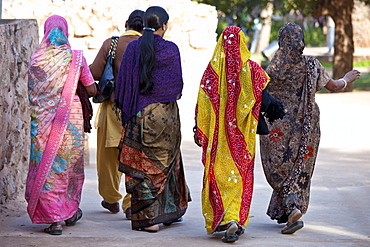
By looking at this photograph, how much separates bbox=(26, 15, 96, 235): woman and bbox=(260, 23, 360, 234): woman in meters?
1.50

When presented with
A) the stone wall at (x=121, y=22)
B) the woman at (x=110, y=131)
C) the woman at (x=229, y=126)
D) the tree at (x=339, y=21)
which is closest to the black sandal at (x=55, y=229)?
the woman at (x=110, y=131)

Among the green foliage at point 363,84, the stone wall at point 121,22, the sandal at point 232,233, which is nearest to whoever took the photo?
the sandal at point 232,233

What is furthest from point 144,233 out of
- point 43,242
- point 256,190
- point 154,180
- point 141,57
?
point 256,190

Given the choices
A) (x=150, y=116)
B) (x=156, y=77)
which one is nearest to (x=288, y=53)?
(x=156, y=77)

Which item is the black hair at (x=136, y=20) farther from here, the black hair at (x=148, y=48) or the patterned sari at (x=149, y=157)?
the patterned sari at (x=149, y=157)

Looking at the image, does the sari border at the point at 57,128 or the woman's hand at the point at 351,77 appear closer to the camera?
the sari border at the point at 57,128

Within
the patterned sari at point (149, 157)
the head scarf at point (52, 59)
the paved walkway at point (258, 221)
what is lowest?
the paved walkway at point (258, 221)

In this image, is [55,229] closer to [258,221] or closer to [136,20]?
[258,221]

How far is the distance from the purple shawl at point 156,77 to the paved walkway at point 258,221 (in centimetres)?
94

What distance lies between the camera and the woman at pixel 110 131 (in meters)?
5.48

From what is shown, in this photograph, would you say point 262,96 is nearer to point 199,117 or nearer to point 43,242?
point 199,117

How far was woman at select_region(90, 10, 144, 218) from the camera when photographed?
5.48 metres

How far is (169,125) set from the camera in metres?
5.01

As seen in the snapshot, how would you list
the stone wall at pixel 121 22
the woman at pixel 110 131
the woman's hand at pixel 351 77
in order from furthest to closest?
the stone wall at pixel 121 22 < the woman at pixel 110 131 < the woman's hand at pixel 351 77
